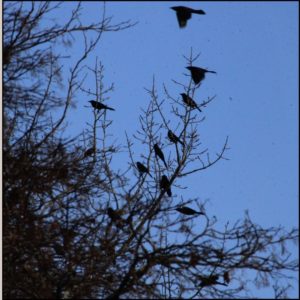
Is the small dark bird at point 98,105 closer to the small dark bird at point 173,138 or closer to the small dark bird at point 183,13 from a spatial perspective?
the small dark bird at point 173,138

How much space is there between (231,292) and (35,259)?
1812 millimetres

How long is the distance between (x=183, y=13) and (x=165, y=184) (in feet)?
3.98

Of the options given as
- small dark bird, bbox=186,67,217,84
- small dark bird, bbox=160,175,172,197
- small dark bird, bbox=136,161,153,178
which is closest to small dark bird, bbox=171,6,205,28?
small dark bird, bbox=186,67,217,84

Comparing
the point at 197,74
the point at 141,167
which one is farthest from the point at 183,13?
the point at 141,167

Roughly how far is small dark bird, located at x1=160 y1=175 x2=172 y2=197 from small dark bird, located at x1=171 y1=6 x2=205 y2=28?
3.42 ft

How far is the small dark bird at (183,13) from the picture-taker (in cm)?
Result: 425

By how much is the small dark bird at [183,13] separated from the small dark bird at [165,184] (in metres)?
1.04

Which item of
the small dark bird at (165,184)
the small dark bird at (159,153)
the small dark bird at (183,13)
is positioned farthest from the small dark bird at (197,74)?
the small dark bird at (183,13)

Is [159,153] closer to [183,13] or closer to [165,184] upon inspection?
[165,184]

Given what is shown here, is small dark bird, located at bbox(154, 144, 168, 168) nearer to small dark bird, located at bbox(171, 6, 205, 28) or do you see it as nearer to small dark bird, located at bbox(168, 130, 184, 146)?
small dark bird, located at bbox(168, 130, 184, 146)

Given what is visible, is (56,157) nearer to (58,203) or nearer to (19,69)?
(58,203)

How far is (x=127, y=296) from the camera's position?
20.3ft

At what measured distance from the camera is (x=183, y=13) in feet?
14.2

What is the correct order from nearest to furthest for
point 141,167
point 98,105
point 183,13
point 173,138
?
point 173,138 < point 98,105 < point 141,167 < point 183,13
